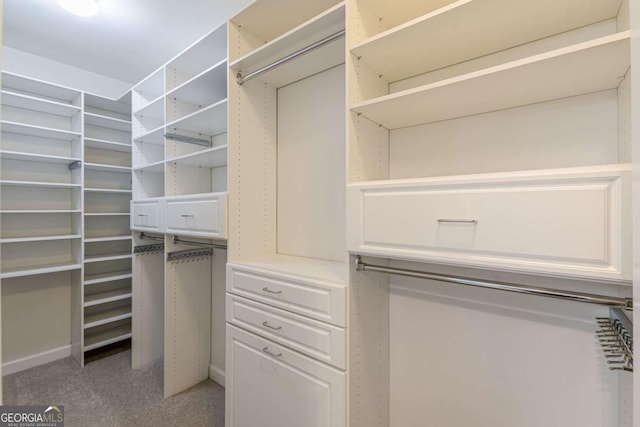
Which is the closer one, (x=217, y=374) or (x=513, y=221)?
(x=513, y=221)

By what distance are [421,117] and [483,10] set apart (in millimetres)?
433

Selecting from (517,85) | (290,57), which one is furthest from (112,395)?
(517,85)

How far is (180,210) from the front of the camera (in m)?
2.05

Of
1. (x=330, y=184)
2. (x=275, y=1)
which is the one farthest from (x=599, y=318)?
(x=275, y=1)

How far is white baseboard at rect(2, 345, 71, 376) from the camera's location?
8.20ft

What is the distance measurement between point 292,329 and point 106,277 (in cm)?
235

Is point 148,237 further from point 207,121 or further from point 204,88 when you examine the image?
point 204,88

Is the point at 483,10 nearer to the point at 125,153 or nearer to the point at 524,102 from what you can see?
the point at 524,102

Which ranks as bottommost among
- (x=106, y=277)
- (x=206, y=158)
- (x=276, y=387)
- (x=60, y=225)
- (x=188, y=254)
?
(x=276, y=387)

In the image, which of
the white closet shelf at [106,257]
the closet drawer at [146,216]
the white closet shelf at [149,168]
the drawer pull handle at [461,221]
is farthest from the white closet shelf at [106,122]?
the drawer pull handle at [461,221]

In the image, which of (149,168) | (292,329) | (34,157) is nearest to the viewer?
(292,329)

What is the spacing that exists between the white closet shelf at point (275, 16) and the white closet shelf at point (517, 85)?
27.9 inches

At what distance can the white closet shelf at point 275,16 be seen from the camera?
1.56 meters

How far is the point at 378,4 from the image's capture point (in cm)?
130
